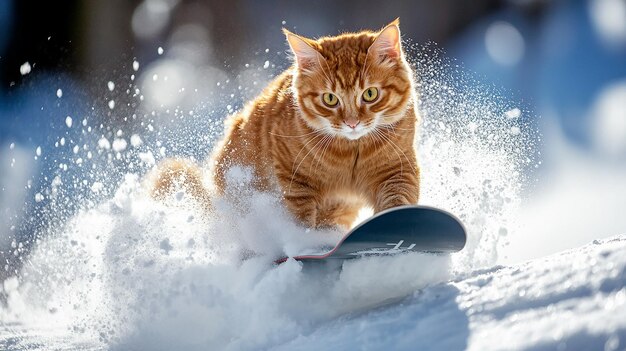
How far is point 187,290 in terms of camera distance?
7.46 ft

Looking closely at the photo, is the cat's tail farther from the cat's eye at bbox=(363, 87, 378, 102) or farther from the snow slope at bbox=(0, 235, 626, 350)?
the snow slope at bbox=(0, 235, 626, 350)

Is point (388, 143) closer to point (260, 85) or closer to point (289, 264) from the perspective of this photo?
point (289, 264)

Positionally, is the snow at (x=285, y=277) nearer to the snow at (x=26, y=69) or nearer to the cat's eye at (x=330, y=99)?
the cat's eye at (x=330, y=99)

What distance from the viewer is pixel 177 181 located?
3.34m

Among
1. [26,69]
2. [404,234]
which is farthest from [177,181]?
[26,69]

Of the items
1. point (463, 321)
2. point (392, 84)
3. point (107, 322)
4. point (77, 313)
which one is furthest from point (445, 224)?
point (77, 313)

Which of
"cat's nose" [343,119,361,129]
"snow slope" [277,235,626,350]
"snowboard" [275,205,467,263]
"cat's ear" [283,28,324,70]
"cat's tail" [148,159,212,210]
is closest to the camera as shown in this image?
"snow slope" [277,235,626,350]

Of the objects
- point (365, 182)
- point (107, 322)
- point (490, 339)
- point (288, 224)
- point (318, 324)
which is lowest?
point (490, 339)

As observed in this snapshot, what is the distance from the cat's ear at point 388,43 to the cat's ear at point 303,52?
23cm

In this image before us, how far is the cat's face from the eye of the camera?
2500mm

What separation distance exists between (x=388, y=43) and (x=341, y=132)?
430mm

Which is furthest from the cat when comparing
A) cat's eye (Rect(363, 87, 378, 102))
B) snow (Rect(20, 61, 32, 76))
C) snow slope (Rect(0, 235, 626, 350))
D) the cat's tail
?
snow (Rect(20, 61, 32, 76))

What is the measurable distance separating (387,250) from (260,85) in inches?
65.8

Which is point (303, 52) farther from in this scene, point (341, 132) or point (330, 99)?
point (341, 132)
